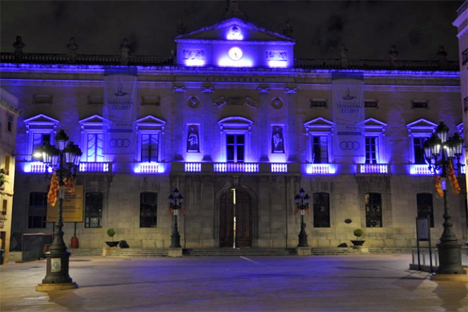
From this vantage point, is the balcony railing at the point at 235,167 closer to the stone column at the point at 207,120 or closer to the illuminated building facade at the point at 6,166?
the stone column at the point at 207,120

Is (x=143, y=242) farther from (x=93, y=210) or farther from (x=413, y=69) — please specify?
(x=413, y=69)

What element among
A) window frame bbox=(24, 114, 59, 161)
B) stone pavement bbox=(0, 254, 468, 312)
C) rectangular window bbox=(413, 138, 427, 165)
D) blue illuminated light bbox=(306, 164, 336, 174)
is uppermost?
window frame bbox=(24, 114, 59, 161)

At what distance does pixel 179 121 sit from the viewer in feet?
132

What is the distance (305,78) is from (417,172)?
10158mm

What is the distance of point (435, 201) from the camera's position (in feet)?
134

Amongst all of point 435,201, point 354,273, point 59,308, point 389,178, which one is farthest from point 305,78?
point 59,308

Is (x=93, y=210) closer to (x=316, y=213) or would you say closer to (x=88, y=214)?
(x=88, y=214)

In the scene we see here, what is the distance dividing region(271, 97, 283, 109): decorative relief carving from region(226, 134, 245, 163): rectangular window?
307cm

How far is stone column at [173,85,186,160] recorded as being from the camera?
39.9 meters

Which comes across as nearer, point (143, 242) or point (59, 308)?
point (59, 308)

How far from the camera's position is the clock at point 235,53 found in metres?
40.9

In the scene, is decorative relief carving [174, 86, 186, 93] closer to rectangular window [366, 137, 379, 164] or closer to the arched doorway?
the arched doorway

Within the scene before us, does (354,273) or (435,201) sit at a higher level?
(435,201)

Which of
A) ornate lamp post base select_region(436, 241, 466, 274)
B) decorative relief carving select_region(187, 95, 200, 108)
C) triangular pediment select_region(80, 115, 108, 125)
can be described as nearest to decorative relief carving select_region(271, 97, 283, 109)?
decorative relief carving select_region(187, 95, 200, 108)
